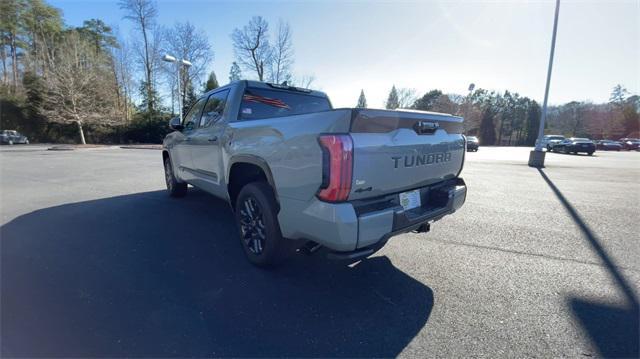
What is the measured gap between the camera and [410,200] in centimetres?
253

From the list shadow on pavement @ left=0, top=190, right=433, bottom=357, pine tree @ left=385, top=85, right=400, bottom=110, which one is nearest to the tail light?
shadow on pavement @ left=0, top=190, right=433, bottom=357

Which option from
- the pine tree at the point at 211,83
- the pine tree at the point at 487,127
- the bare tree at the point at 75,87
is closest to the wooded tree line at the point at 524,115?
the pine tree at the point at 487,127

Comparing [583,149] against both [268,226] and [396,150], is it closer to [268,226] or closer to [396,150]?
[396,150]

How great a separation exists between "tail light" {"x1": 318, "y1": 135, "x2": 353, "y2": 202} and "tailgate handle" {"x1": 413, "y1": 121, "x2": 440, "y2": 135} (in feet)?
2.86

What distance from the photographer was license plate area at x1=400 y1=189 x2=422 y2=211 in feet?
8.04

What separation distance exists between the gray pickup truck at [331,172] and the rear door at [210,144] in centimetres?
4

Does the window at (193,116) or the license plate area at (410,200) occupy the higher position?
the window at (193,116)

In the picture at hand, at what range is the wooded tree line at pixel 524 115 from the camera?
5416cm

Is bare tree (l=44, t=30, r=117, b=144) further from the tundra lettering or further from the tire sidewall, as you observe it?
the tundra lettering

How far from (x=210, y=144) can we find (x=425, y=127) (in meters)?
2.87

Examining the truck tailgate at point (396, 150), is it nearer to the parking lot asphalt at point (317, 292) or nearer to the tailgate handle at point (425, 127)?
the tailgate handle at point (425, 127)

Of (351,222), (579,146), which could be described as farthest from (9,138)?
(579,146)

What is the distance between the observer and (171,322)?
210 centimetres

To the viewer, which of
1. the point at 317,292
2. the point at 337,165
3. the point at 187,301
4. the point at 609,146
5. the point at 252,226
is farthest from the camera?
the point at 609,146
